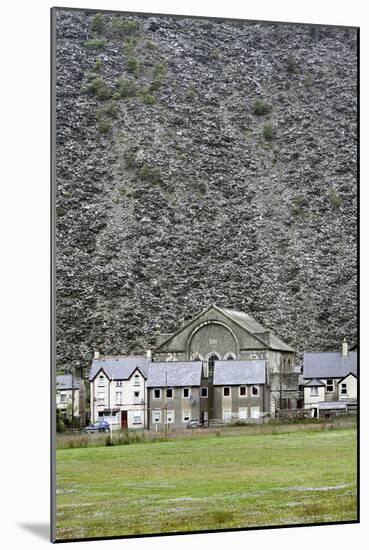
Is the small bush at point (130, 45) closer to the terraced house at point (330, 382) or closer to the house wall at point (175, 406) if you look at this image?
the house wall at point (175, 406)

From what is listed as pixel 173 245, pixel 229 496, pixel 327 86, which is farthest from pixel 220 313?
pixel 327 86

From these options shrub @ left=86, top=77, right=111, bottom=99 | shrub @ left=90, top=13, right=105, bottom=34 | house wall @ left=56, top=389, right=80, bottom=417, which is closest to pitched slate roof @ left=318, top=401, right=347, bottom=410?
house wall @ left=56, top=389, right=80, bottom=417

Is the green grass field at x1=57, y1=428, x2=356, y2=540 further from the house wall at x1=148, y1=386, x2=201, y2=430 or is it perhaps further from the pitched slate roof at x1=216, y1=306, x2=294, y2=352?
the pitched slate roof at x1=216, y1=306, x2=294, y2=352

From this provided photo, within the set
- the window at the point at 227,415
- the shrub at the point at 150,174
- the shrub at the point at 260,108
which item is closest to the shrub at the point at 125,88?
the shrub at the point at 150,174

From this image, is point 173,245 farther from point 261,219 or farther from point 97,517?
point 97,517

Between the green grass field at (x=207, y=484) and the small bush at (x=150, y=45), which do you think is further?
the small bush at (x=150, y=45)
